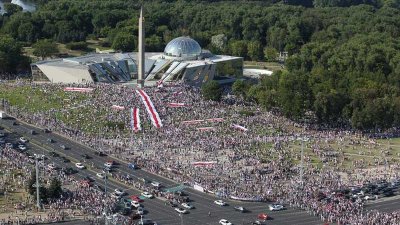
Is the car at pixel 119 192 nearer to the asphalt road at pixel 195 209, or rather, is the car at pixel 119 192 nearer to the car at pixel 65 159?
the asphalt road at pixel 195 209

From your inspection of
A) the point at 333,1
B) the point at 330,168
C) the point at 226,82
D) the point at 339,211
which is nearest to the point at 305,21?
the point at 226,82

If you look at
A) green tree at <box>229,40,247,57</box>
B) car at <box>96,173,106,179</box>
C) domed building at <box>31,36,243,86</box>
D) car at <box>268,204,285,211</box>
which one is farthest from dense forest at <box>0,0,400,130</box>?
car at <box>96,173,106,179</box>

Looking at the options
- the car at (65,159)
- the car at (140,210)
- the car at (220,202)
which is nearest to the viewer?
Answer: the car at (140,210)

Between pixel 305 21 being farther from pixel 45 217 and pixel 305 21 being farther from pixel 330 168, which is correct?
pixel 45 217

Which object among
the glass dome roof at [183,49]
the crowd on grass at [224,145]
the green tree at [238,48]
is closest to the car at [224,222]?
the crowd on grass at [224,145]

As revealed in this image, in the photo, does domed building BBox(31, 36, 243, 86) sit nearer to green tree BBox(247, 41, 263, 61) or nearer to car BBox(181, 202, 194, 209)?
green tree BBox(247, 41, 263, 61)

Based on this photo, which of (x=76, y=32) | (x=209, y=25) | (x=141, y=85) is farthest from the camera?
(x=209, y=25)
